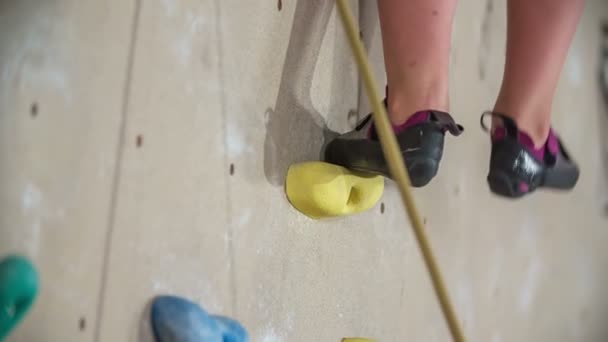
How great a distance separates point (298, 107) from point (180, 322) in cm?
32

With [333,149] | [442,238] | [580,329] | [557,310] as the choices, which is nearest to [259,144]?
[333,149]

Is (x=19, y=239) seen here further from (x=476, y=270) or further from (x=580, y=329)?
(x=580, y=329)

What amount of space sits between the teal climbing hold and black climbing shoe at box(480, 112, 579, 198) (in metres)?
0.53

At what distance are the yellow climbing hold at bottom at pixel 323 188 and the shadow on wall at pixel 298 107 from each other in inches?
0.7

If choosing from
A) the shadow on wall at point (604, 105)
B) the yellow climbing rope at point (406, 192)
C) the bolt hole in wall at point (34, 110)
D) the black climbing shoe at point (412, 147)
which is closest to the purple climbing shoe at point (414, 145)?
the black climbing shoe at point (412, 147)

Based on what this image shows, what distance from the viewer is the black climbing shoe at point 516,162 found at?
0.84 metres

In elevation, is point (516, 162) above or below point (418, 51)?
below

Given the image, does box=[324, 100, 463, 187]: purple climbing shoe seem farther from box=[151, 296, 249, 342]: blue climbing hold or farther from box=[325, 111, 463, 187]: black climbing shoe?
box=[151, 296, 249, 342]: blue climbing hold

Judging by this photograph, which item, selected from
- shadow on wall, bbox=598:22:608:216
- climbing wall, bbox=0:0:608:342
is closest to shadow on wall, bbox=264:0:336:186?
climbing wall, bbox=0:0:608:342

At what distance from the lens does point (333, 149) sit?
0.93 metres

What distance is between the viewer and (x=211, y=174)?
78 cm

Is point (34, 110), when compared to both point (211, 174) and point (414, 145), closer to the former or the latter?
point (211, 174)

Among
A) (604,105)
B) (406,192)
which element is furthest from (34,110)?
(604,105)

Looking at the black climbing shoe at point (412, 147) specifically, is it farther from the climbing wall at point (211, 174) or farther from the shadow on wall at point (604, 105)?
the shadow on wall at point (604, 105)
